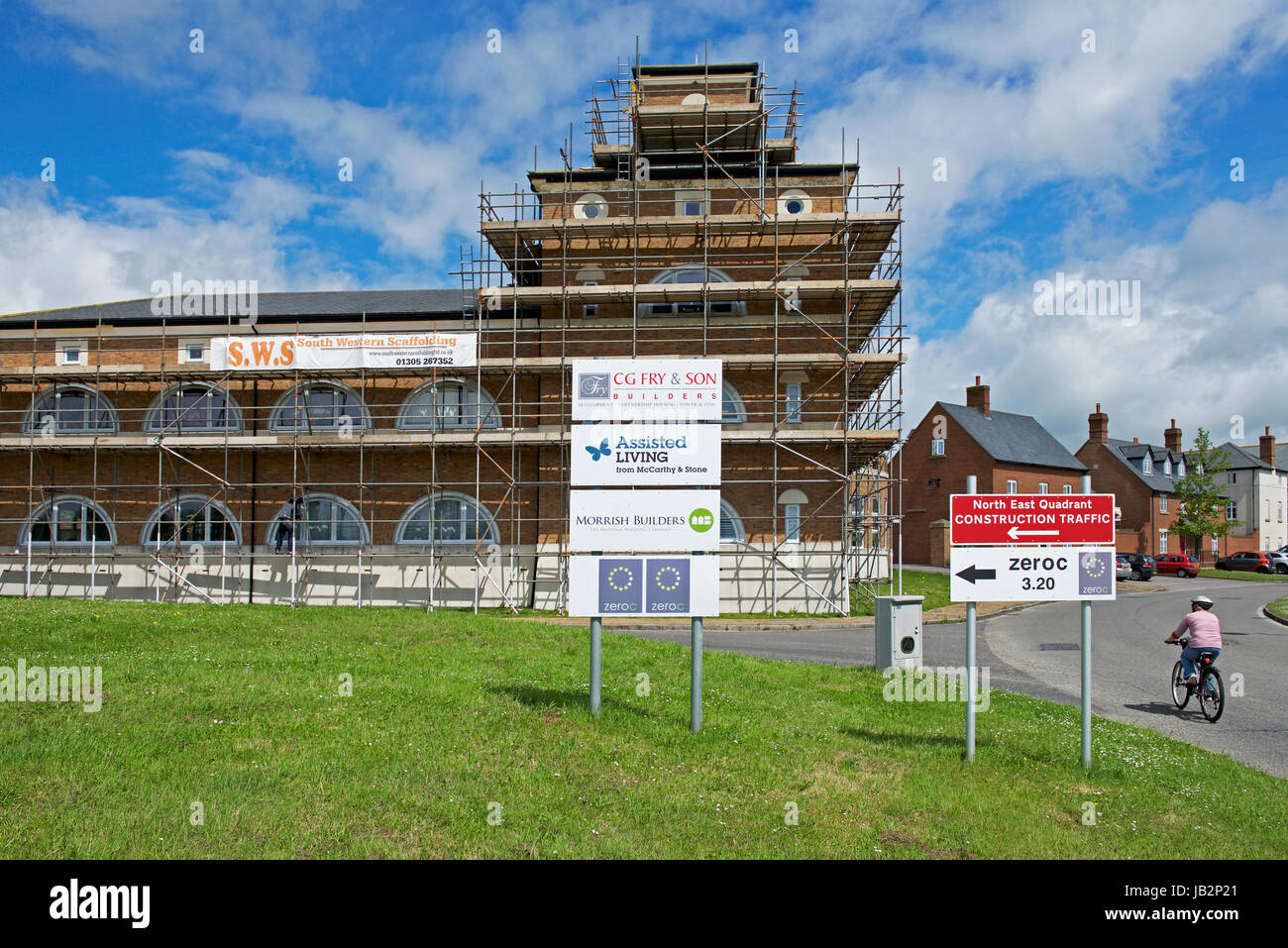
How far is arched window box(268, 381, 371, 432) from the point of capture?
81.4ft

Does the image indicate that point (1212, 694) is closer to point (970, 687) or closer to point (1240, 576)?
point (970, 687)

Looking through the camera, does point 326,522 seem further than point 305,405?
No

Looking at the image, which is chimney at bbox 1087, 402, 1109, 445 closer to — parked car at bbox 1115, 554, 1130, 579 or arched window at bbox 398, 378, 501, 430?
parked car at bbox 1115, 554, 1130, 579

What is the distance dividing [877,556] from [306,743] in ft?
66.5

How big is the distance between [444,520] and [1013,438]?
Answer: 1479 inches

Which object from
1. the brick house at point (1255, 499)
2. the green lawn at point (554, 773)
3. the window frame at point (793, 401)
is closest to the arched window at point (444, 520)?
the window frame at point (793, 401)

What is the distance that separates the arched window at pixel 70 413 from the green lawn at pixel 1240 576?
50.8 m

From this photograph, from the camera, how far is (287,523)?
961 inches

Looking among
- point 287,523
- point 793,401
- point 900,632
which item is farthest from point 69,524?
point 900,632

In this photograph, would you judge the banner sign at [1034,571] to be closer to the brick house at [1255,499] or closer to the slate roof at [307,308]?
the slate roof at [307,308]

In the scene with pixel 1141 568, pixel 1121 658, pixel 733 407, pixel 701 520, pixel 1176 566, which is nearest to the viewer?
pixel 701 520

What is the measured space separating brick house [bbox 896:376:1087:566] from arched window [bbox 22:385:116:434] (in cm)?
3770

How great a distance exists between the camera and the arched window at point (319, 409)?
24.8 m
